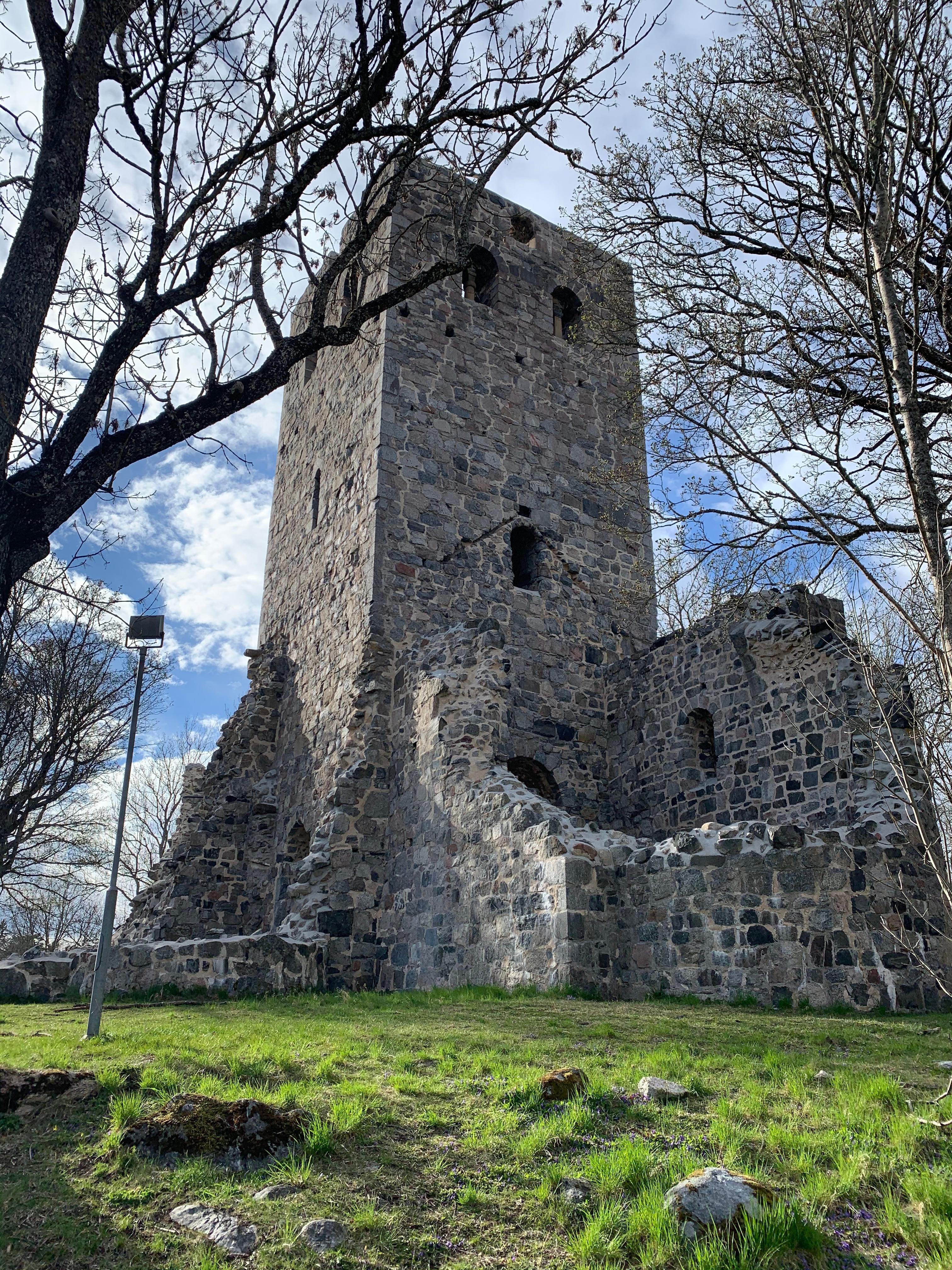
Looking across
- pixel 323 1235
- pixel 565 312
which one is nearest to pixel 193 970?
pixel 323 1235

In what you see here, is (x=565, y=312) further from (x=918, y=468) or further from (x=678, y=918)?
(x=918, y=468)

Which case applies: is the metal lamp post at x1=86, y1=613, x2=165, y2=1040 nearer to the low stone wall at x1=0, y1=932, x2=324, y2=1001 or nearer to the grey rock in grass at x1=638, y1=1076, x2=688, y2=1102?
the low stone wall at x1=0, y1=932, x2=324, y2=1001

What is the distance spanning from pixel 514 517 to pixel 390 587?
2889 mm

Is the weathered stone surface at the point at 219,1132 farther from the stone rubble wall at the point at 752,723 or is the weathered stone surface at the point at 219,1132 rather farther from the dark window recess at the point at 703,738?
the dark window recess at the point at 703,738

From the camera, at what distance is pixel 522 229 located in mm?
17984

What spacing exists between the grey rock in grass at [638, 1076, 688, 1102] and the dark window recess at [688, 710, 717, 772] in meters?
8.93

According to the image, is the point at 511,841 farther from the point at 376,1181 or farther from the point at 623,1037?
the point at 376,1181

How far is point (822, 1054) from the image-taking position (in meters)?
5.83

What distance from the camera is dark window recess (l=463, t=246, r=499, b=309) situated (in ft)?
56.1

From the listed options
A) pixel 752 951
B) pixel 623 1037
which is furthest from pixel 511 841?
pixel 623 1037

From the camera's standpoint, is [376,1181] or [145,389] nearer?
[376,1181]

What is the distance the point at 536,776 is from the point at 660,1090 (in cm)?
983

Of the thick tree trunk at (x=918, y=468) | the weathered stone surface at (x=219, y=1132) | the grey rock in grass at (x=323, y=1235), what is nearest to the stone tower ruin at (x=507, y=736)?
the thick tree trunk at (x=918, y=468)

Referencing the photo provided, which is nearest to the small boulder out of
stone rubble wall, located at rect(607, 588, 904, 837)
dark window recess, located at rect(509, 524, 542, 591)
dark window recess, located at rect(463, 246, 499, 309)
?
stone rubble wall, located at rect(607, 588, 904, 837)
